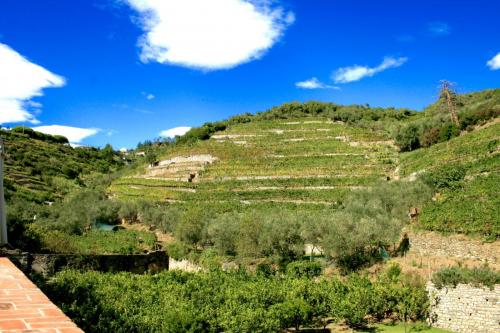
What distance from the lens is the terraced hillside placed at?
173 feet

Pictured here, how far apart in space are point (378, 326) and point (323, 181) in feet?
109

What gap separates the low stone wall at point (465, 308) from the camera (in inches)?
733

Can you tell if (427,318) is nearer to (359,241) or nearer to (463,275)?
(463,275)

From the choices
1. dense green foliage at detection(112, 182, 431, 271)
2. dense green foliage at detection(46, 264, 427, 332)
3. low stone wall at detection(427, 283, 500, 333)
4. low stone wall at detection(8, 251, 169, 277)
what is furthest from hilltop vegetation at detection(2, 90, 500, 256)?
low stone wall at detection(427, 283, 500, 333)

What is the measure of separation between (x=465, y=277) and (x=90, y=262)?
17260 mm

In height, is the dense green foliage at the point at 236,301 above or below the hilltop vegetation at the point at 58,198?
below

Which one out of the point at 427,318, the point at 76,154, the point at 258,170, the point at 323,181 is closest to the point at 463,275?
the point at 427,318

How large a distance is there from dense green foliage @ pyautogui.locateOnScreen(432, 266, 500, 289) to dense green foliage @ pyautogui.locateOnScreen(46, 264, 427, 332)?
3.89 feet

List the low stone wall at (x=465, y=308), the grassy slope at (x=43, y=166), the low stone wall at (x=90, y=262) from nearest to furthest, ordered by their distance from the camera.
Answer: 1. the low stone wall at (x=90, y=262)
2. the low stone wall at (x=465, y=308)
3. the grassy slope at (x=43, y=166)

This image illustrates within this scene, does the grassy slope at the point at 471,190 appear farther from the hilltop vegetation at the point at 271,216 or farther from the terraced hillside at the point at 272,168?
the terraced hillside at the point at 272,168

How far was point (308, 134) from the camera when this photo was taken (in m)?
74.6

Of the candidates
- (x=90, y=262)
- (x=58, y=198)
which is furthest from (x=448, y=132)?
(x=58, y=198)

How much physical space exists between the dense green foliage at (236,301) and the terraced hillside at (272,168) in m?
25.6

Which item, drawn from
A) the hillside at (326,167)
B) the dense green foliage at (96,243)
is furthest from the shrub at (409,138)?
the dense green foliage at (96,243)
